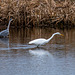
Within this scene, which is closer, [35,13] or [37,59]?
[37,59]

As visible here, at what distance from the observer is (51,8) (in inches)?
1021

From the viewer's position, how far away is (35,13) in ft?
82.9

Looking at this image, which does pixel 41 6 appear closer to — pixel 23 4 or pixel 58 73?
pixel 23 4

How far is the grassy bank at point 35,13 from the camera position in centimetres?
2500

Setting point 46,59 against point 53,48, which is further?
point 53,48

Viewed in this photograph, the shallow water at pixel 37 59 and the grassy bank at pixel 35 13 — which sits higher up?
the grassy bank at pixel 35 13

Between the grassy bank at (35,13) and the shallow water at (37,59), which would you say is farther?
the grassy bank at (35,13)

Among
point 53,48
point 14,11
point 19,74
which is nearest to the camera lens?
point 19,74

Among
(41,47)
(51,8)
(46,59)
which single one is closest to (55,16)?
(51,8)

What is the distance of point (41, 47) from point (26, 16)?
1232cm

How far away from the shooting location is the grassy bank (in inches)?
984

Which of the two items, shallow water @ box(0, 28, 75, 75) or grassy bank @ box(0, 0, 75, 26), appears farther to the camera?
grassy bank @ box(0, 0, 75, 26)

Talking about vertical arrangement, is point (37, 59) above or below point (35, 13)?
below

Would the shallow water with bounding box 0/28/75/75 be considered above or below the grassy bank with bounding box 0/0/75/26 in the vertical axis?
Result: below
